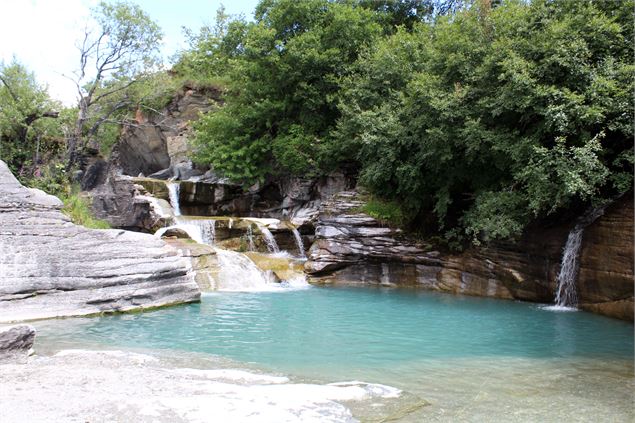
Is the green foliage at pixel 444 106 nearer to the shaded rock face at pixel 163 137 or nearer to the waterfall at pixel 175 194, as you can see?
the waterfall at pixel 175 194

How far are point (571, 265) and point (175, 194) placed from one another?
53.7 ft

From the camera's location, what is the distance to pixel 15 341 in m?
6.65

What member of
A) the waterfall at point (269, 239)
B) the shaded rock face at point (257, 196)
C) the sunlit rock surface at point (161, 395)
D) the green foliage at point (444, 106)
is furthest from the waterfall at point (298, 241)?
the sunlit rock surface at point (161, 395)

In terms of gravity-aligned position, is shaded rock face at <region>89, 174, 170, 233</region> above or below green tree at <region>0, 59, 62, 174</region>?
below

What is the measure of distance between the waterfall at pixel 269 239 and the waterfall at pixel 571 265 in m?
9.87

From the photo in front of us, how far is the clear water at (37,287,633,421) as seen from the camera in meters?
5.82

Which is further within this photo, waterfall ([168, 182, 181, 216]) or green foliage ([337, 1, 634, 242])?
waterfall ([168, 182, 181, 216])

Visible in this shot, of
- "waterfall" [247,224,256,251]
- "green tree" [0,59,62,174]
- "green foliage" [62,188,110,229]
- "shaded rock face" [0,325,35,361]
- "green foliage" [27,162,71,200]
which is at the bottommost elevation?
"shaded rock face" [0,325,35,361]

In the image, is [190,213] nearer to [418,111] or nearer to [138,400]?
[418,111]

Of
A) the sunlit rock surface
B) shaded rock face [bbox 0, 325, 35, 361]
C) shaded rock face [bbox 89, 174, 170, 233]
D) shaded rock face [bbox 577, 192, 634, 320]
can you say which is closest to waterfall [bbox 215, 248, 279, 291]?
shaded rock face [bbox 89, 174, 170, 233]

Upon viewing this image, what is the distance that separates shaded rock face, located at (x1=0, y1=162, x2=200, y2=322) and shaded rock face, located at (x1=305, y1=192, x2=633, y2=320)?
20.7ft

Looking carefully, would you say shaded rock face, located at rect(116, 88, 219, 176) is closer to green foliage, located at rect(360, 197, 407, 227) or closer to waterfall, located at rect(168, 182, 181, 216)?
waterfall, located at rect(168, 182, 181, 216)

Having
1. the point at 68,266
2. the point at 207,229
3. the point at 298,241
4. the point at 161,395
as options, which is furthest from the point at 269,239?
the point at 161,395

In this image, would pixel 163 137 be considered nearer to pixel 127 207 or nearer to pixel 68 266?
pixel 127 207
